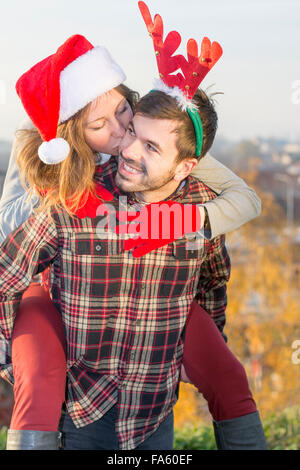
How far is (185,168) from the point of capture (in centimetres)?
196

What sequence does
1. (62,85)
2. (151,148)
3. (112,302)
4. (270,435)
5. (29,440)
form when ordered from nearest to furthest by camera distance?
(29,440), (151,148), (112,302), (62,85), (270,435)

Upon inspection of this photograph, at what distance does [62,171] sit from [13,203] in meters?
0.32

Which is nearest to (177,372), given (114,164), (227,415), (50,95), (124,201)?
(227,415)

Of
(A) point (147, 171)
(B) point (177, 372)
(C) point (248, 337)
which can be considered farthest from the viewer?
(C) point (248, 337)

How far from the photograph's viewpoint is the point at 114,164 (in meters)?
2.09

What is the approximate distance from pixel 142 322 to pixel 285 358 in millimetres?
18198

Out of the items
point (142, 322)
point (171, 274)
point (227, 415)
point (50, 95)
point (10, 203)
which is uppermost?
point (50, 95)

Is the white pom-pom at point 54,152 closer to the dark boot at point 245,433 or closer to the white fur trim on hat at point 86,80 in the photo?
the white fur trim on hat at point 86,80

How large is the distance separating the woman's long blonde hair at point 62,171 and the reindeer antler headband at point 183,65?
0.30m

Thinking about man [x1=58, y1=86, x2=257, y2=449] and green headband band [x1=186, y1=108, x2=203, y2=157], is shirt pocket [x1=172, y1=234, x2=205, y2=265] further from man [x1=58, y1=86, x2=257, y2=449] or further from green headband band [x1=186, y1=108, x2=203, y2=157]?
green headband band [x1=186, y1=108, x2=203, y2=157]

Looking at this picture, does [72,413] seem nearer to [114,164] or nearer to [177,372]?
[177,372]

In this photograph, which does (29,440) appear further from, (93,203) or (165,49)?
(165,49)

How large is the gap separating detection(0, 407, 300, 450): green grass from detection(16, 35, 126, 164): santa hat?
1684 mm

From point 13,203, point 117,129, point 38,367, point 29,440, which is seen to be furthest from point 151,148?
point 29,440
